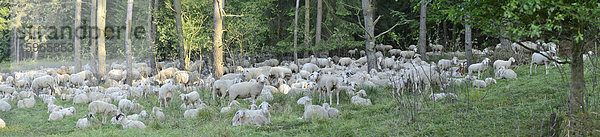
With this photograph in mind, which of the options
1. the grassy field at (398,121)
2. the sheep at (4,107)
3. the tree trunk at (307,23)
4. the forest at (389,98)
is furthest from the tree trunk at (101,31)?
the grassy field at (398,121)

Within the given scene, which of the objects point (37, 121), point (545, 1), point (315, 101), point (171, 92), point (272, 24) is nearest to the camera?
point (545, 1)

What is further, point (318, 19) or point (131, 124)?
point (318, 19)

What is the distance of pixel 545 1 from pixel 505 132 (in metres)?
2.26

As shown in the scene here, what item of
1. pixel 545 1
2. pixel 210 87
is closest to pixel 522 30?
pixel 545 1

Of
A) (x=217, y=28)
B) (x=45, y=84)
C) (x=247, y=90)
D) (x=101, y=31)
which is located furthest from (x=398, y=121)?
(x=101, y=31)

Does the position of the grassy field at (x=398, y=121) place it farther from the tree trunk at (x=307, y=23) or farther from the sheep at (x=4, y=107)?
the tree trunk at (x=307, y=23)

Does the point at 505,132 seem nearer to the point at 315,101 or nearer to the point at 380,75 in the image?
the point at 315,101

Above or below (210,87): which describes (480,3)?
above

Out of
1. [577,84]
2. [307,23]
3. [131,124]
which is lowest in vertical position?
[131,124]

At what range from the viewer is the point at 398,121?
29.1 ft

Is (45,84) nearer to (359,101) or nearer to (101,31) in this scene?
(101,31)

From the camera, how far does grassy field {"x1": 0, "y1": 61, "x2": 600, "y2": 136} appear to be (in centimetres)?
796

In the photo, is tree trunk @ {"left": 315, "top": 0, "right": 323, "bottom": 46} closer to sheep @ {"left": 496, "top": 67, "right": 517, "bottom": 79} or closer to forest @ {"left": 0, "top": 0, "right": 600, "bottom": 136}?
forest @ {"left": 0, "top": 0, "right": 600, "bottom": 136}

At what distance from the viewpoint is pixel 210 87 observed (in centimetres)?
1669
